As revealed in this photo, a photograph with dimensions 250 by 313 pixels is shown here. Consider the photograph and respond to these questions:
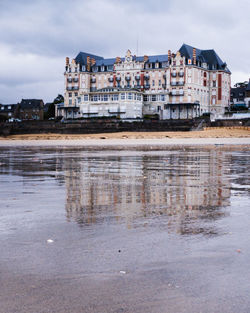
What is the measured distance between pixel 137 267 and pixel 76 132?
7790cm

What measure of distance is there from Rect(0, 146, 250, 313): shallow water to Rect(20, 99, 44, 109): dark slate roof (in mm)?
164205

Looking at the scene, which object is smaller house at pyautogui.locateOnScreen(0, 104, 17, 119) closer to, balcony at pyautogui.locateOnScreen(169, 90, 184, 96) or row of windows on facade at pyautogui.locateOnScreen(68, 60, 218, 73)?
row of windows on facade at pyautogui.locateOnScreen(68, 60, 218, 73)

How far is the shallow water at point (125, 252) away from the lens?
3.54 meters

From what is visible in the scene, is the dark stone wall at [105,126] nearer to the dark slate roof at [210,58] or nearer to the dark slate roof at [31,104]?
the dark slate roof at [210,58]

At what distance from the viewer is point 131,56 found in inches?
4592

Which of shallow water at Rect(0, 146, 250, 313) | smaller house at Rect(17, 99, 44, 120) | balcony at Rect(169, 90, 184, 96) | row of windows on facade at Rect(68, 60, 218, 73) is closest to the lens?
shallow water at Rect(0, 146, 250, 313)

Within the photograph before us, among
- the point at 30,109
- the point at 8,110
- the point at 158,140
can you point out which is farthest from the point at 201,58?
the point at 8,110

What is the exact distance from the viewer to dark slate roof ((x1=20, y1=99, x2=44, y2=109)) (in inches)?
6673

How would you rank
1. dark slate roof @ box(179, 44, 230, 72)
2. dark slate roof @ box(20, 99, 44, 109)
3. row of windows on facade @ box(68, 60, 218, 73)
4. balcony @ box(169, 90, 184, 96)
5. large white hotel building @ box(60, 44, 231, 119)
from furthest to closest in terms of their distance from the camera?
dark slate roof @ box(20, 99, 44, 109) → dark slate roof @ box(179, 44, 230, 72) → row of windows on facade @ box(68, 60, 218, 73) → balcony @ box(169, 90, 184, 96) → large white hotel building @ box(60, 44, 231, 119)

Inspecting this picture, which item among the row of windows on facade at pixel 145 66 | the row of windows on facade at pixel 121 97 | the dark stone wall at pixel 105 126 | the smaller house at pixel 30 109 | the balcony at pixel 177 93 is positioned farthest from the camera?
the smaller house at pixel 30 109

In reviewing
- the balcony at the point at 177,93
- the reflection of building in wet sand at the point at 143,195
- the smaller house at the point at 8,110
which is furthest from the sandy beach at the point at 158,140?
the smaller house at the point at 8,110

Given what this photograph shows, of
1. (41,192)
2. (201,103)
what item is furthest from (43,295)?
(201,103)

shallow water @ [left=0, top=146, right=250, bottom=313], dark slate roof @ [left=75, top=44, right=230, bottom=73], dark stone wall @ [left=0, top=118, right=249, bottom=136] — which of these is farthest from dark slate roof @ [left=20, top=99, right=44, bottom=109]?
shallow water @ [left=0, top=146, right=250, bottom=313]

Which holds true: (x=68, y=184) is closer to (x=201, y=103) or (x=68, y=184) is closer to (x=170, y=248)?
(x=170, y=248)
